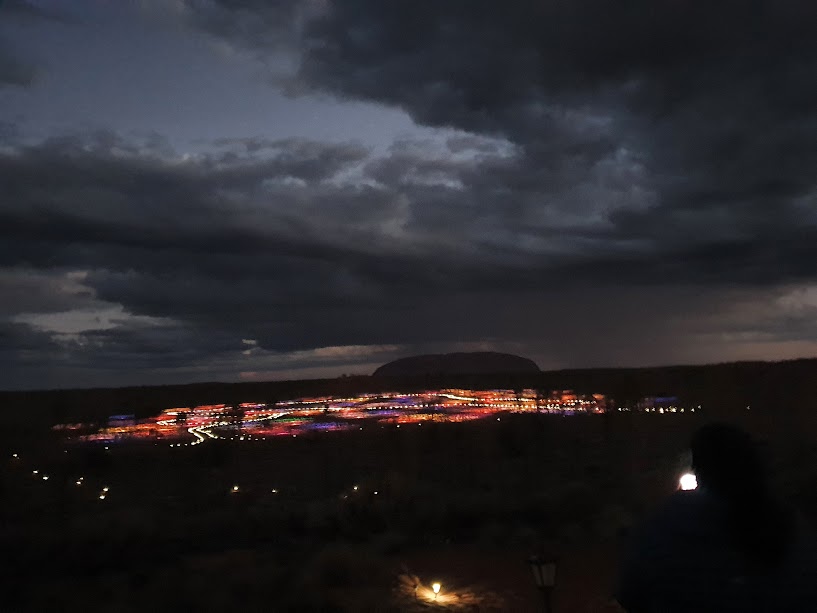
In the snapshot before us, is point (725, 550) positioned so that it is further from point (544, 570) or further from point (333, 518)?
point (333, 518)

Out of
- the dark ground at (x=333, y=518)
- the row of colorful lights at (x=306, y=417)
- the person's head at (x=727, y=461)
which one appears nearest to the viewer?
the person's head at (x=727, y=461)

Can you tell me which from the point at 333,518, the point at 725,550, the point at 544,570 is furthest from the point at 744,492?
Answer: the point at 333,518

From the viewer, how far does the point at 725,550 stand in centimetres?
288

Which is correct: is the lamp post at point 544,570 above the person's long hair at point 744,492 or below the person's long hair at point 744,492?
below

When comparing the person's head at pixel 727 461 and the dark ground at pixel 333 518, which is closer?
the person's head at pixel 727 461

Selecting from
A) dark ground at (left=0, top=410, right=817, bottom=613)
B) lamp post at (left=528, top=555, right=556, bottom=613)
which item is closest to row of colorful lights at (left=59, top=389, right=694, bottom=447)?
dark ground at (left=0, top=410, right=817, bottom=613)

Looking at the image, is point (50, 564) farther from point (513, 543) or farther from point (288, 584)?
point (513, 543)

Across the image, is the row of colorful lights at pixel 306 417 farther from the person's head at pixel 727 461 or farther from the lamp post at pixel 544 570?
the person's head at pixel 727 461

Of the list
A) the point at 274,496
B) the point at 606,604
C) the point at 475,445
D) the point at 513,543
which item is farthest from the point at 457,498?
the point at 475,445

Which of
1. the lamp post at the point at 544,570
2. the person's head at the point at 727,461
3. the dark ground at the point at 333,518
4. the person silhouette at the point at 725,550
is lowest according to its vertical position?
the dark ground at the point at 333,518

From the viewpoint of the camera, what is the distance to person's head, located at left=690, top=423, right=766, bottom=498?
3.00 m

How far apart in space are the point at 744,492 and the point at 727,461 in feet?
0.46

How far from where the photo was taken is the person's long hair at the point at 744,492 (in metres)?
2.84

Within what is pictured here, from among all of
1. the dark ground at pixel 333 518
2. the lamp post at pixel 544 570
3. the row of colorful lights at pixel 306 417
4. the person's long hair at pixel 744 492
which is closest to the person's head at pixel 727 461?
the person's long hair at pixel 744 492
